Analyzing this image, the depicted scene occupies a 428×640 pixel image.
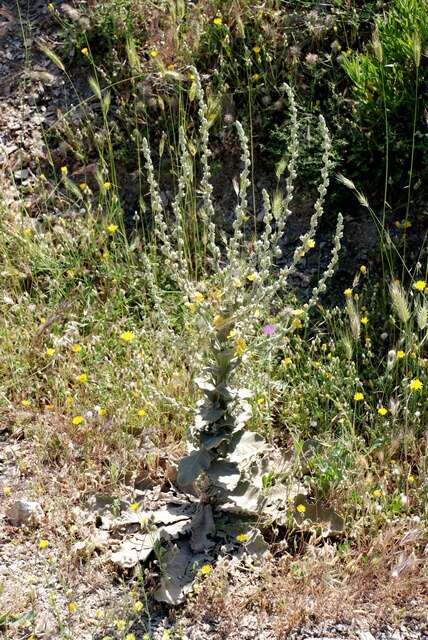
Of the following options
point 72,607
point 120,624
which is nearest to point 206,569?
point 120,624

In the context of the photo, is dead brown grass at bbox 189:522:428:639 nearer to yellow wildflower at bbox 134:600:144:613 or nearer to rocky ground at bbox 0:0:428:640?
rocky ground at bbox 0:0:428:640

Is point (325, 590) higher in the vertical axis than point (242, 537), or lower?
lower

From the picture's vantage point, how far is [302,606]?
295 centimetres

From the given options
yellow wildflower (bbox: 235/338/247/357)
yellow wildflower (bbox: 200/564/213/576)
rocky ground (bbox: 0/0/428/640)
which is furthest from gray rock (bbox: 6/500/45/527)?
yellow wildflower (bbox: 235/338/247/357)

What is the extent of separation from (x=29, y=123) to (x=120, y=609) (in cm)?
324

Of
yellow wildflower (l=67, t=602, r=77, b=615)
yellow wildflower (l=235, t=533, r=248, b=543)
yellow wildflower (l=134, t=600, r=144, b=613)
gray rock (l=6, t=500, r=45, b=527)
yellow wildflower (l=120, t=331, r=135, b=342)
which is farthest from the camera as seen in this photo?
yellow wildflower (l=120, t=331, r=135, b=342)

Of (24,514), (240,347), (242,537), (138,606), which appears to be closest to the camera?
(138,606)

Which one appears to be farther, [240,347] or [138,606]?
[240,347]

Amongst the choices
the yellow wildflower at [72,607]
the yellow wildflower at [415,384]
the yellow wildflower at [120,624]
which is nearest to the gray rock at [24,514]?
the yellow wildflower at [72,607]

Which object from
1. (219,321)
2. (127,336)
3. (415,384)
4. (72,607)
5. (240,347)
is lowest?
(72,607)

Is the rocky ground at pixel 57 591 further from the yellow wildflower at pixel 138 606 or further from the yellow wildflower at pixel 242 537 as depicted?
the yellow wildflower at pixel 242 537

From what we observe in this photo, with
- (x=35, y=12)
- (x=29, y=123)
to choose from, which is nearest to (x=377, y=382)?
(x=29, y=123)

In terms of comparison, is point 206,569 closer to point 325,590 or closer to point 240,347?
point 325,590

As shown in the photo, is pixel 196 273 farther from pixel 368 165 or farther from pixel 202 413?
pixel 202 413
